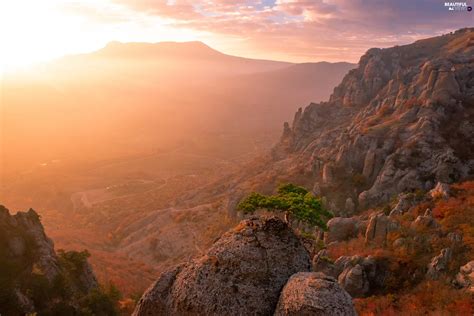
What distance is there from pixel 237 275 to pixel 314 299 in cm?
313

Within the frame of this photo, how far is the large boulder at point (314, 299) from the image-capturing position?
11422mm

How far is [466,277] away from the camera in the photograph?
80.3ft

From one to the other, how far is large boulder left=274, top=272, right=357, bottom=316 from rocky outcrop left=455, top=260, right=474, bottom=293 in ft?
53.2

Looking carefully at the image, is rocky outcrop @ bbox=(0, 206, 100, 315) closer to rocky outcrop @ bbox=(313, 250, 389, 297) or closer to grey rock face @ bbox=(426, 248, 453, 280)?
rocky outcrop @ bbox=(313, 250, 389, 297)

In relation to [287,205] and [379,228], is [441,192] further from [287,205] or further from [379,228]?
[287,205]

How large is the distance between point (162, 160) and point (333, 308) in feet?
634

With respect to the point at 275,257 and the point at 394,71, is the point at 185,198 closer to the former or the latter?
the point at 394,71

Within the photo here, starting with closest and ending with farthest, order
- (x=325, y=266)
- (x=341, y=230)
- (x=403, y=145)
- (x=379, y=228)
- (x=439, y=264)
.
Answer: (x=439, y=264), (x=325, y=266), (x=379, y=228), (x=341, y=230), (x=403, y=145)

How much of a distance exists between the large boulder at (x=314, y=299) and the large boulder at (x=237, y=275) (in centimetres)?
101

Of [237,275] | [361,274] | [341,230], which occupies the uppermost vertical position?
[237,275]

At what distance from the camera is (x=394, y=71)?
12700 centimetres

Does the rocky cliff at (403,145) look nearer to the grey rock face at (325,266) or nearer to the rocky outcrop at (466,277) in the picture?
the grey rock face at (325,266)

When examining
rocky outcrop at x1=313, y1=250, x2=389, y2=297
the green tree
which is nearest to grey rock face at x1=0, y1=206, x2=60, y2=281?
the green tree

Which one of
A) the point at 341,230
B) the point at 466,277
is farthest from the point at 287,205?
the point at 341,230
